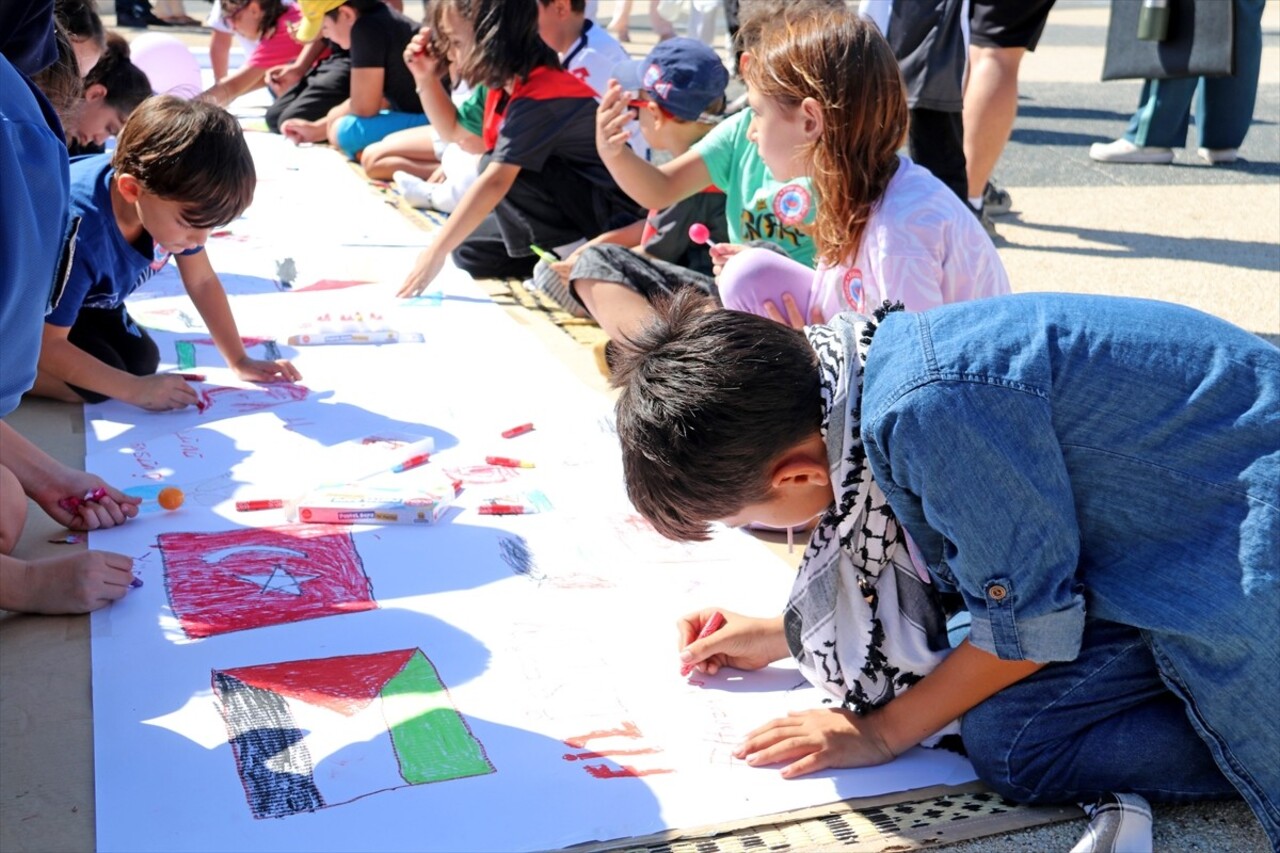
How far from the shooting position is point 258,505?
7.75 feet

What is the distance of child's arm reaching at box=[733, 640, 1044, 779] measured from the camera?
5.30ft

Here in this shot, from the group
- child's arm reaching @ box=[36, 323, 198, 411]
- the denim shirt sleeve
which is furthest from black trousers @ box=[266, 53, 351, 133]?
the denim shirt sleeve

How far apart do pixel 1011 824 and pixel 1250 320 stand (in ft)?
7.79

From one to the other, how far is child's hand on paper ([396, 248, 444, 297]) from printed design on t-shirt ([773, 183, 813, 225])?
116 centimetres

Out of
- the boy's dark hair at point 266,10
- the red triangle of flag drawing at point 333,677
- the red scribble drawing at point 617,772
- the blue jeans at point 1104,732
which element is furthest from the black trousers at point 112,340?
the boy's dark hair at point 266,10

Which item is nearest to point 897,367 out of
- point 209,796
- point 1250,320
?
point 209,796

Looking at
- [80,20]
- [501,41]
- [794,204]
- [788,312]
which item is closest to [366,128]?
[501,41]

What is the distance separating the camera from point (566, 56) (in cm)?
405

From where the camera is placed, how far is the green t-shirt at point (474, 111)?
4.42 metres

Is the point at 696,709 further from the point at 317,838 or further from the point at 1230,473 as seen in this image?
the point at 1230,473

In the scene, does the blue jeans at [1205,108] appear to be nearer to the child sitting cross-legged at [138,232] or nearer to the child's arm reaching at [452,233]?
the child's arm reaching at [452,233]

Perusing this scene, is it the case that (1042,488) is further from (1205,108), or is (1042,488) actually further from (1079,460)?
(1205,108)

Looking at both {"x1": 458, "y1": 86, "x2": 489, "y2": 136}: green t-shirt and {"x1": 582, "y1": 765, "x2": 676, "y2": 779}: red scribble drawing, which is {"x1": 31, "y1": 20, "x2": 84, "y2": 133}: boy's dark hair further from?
{"x1": 458, "y1": 86, "x2": 489, "y2": 136}: green t-shirt

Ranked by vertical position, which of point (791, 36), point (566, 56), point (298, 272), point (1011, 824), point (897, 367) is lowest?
point (298, 272)
